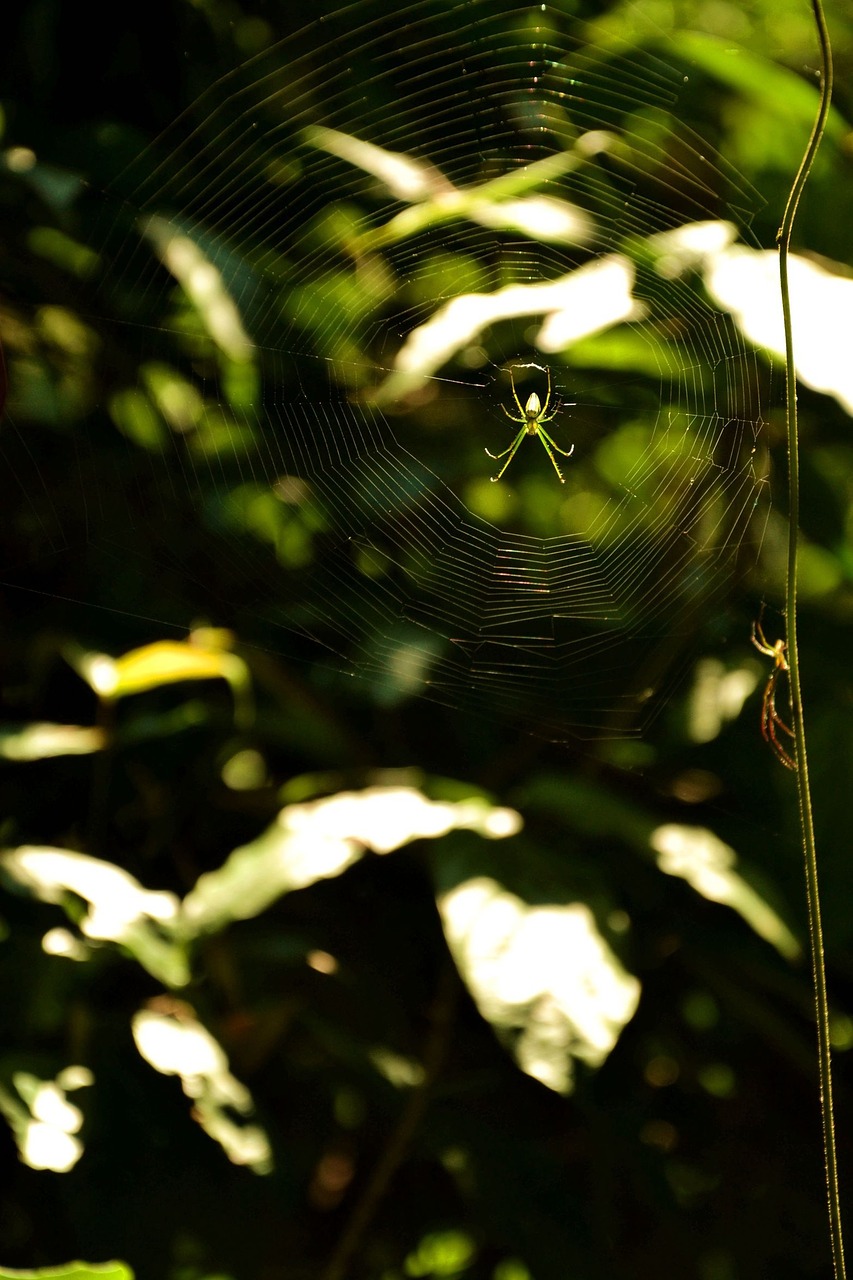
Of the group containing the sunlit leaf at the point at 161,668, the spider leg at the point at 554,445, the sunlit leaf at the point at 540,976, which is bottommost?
the sunlit leaf at the point at 540,976

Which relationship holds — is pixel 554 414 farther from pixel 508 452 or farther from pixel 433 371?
pixel 433 371

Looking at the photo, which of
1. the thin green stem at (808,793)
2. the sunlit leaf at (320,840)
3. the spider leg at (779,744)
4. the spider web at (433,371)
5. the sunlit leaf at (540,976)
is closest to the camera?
the thin green stem at (808,793)

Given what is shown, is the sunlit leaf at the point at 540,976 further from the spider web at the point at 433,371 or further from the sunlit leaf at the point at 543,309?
the sunlit leaf at the point at 543,309

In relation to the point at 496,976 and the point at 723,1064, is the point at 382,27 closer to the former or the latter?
the point at 496,976

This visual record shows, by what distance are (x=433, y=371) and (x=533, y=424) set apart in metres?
0.24

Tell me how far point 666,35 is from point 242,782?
95 cm

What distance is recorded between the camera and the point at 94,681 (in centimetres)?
110

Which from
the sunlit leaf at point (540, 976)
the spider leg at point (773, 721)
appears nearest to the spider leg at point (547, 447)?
the spider leg at point (773, 721)

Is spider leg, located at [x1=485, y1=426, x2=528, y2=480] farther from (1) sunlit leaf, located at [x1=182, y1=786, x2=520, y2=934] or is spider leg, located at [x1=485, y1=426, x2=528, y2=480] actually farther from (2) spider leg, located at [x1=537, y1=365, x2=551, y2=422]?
(1) sunlit leaf, located at [x1=182, y1=786, x2=520, y2=934]

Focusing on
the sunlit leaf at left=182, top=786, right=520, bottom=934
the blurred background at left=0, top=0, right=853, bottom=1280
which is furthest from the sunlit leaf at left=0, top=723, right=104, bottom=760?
the sunlit leaf at left=182, top=786, right=520, bottom=934

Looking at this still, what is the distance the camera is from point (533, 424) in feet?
4.72

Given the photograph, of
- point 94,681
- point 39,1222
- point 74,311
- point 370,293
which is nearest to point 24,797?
point 94,681

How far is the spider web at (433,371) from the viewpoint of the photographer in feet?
3.98

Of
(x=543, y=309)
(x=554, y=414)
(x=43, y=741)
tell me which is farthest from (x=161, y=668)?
(x=554, y=414)
